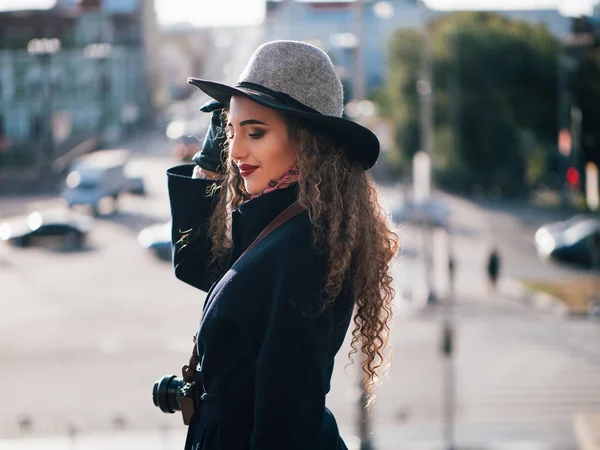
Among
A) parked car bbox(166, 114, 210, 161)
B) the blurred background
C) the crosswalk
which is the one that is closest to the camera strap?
Result: parked car bbox(166, 114, 210, 161)

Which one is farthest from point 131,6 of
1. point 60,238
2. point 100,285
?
point 100,285

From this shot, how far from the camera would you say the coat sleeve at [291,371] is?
1.98m

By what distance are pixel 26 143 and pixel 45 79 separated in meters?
2.98

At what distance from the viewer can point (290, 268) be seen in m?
2.03

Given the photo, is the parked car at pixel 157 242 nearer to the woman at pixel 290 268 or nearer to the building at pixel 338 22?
the building at pixel 338 22

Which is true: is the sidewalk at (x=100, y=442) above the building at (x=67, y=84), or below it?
below

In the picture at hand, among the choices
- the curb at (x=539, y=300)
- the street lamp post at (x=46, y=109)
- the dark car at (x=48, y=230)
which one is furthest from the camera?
the street lamp post at (x=46, y=109)

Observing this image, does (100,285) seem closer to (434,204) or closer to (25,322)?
(25,322)

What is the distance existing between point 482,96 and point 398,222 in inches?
1067

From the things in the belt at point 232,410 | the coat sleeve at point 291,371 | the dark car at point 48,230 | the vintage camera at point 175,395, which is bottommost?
the dark car at point 48,230

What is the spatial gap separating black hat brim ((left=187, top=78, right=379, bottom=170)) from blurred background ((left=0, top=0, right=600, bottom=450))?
876 cm

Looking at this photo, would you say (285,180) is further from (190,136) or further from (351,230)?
(190,136)

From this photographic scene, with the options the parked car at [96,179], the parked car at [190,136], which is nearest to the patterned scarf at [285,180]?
the parked car at [190,136]

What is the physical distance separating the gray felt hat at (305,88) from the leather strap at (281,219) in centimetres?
17
